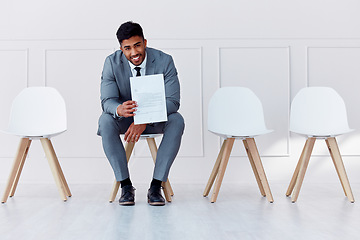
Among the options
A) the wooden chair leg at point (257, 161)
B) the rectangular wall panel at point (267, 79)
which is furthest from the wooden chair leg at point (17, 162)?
the rectangular wall panel at point (267, 79)

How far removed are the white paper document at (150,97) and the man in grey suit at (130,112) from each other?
5 centimetres

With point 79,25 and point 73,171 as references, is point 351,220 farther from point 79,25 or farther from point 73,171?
point 79,25

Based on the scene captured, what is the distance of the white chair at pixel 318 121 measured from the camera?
2561 millimetres

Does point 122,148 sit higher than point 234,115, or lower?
lower

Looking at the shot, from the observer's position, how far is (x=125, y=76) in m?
2.53

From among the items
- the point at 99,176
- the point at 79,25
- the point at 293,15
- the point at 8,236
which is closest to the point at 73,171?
the point at 99,176

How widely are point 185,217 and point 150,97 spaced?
69cm

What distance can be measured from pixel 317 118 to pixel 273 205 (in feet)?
2.24

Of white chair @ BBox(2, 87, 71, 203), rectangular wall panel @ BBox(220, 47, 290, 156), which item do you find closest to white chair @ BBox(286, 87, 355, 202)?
rectangular wall panel @ BBox(220, 47, 290, 156)

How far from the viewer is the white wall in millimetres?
3365

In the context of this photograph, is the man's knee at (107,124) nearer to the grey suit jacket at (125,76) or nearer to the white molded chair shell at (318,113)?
the grey suit jacket at (125,76)

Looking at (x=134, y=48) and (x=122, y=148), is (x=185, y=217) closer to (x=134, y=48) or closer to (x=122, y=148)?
(x=122, y=148)

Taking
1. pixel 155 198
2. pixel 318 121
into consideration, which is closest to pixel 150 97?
pixel 155 198

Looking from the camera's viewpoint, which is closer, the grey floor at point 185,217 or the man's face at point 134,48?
the grey floor at point 185,217
